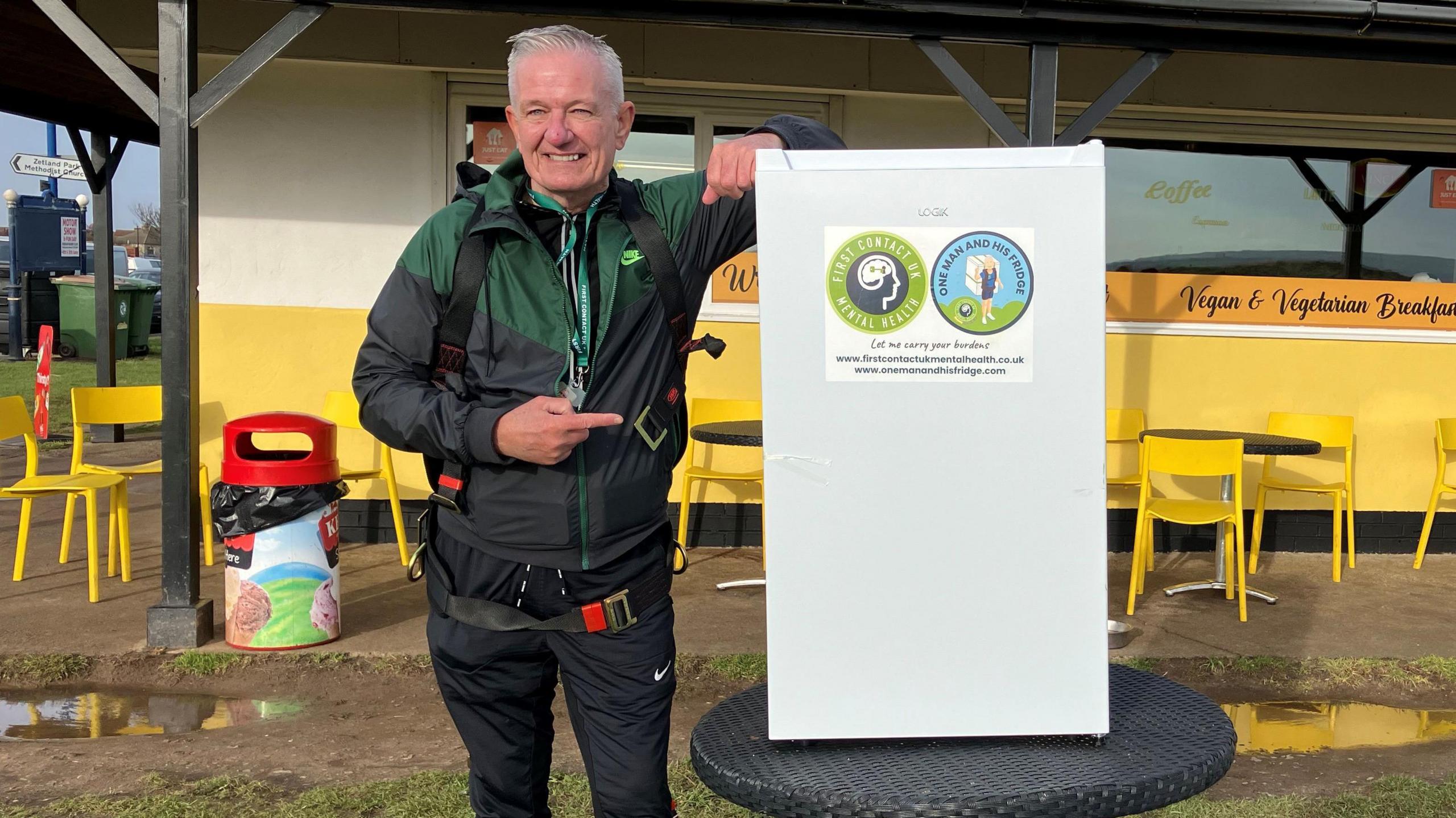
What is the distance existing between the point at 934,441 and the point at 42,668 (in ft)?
13.6

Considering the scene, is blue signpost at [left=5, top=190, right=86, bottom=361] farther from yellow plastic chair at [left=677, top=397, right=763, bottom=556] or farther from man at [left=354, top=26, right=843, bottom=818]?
man at [left=354, top=26, right=843, bottom=818]

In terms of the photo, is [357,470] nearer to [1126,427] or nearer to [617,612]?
[1126,427]

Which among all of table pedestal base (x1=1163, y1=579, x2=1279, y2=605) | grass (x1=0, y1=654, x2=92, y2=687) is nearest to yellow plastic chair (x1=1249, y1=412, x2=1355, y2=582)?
table pedestal base (x1=1163, y1=579, x2=1279, y2=605)

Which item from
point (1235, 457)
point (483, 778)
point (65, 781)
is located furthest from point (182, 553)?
point (1235, 457)

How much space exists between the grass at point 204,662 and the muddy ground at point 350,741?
0.02m

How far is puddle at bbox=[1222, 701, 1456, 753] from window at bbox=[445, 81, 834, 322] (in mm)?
3349

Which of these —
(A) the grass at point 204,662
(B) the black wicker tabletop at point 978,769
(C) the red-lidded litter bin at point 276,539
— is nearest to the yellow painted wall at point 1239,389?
(C) the red-lidded litter bin at point 276,539

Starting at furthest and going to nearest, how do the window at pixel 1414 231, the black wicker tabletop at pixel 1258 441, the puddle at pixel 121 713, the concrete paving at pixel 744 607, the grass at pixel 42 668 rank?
the window at pixel 1414 231
the black wicker tabletop at pixel 1258 441
the concrete paving at pixel 744 607
the grass at pixel 42 668
the puddle at pixel 121 713

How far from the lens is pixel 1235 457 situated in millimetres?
5289

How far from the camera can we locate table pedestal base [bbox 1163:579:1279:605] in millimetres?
5832

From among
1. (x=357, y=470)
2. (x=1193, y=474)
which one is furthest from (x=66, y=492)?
(x=1193, y=474)

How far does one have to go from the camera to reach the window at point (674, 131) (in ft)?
21.9

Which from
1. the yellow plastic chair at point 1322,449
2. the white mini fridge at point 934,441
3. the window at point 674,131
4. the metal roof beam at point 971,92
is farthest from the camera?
the window at point 674,131

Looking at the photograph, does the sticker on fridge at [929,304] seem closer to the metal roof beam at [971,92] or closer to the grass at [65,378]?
the metal roof beam at [971,92]
